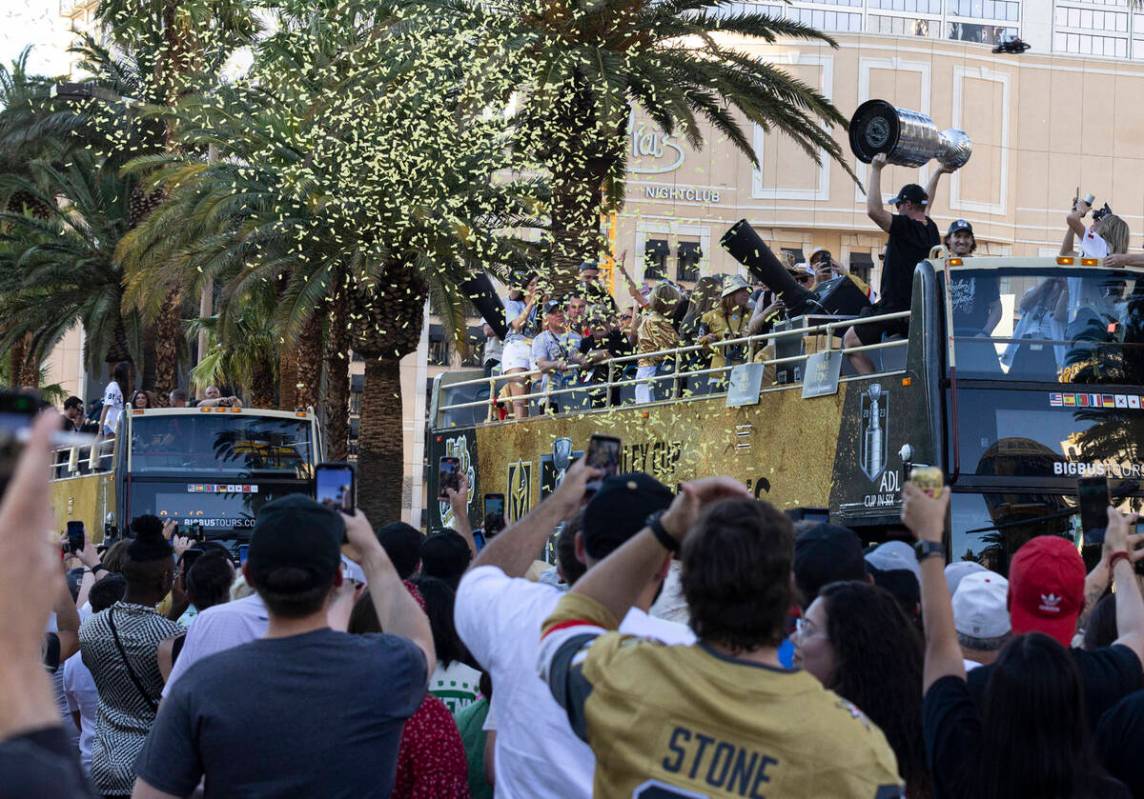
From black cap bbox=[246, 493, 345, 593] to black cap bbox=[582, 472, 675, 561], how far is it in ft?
2.11

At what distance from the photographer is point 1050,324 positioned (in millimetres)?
12734

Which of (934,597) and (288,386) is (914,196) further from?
(288,386)

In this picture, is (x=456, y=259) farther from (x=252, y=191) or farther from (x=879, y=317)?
(x=879, y=317)

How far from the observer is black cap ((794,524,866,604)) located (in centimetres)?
487

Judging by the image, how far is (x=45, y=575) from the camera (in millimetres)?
2025

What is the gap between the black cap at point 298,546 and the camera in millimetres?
3979

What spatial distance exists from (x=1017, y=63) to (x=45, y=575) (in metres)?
60.7

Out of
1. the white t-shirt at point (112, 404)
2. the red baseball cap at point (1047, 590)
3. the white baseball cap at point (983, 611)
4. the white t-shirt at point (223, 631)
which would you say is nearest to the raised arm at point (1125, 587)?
the red baseball cap at point (1047, 590)

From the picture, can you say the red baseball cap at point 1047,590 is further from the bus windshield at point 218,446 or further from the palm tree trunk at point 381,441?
the palm tree trunk at point 381,441

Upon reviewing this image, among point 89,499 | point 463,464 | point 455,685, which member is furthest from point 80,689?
point 89,499

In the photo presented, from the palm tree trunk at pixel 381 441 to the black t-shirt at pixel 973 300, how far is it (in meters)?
13.0

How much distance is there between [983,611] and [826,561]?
1.51 feet

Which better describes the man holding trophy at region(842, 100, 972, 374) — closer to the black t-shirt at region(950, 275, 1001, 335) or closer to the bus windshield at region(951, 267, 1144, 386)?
the black t-shirt at region(950, 275, 1001, 335)

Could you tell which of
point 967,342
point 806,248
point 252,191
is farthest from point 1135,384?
point 806,248
